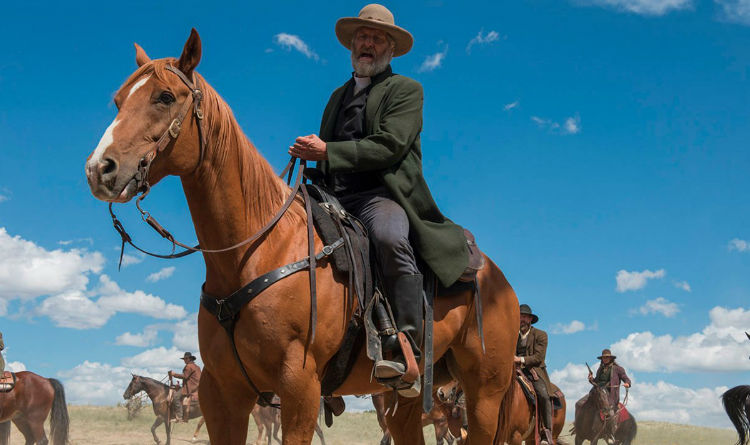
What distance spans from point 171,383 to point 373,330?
2283 cm

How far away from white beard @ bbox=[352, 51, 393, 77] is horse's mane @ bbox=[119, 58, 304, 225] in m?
1.17

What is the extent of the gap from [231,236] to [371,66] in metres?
1.87

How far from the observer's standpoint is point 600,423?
1961 centimetres

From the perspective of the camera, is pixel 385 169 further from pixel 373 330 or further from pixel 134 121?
pixel 134 121

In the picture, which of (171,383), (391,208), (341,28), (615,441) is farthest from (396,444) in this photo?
(171,383)

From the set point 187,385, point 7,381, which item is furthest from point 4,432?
point 187,385

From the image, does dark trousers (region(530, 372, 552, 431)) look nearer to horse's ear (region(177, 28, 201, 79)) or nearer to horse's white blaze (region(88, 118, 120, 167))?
horse's ear (region(177, 28, 201, 79))

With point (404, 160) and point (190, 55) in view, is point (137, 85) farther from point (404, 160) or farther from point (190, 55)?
point (404, 160)

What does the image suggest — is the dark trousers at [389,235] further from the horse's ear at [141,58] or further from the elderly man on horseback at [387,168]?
the horse's ear at [141,58]

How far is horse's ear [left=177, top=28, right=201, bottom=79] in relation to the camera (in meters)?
4.26

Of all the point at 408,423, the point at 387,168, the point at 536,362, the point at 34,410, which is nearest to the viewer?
the point at 387,168

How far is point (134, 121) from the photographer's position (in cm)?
400

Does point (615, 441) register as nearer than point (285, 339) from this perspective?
No

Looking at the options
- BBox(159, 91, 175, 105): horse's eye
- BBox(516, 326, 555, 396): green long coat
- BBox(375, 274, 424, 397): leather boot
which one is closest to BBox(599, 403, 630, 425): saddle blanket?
BBox(516, 326, 555, 396): green long coat
